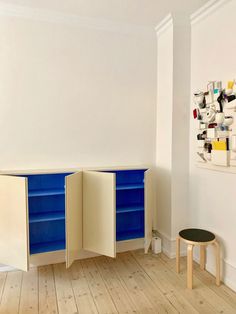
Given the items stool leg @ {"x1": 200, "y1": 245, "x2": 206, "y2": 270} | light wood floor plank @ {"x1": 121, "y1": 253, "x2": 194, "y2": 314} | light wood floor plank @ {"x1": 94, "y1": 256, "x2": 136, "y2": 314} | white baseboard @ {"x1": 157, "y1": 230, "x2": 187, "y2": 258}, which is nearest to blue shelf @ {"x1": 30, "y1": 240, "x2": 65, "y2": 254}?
light wood floor plank @ {"x1": 94, "y1": 256, "x2": 136, "y2": 314}

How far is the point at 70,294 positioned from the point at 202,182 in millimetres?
1626

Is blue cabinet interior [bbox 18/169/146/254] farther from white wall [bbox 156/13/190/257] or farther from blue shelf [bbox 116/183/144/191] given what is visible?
white wall [bbox 156/13/190/257]

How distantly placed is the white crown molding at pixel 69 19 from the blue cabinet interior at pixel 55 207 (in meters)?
1.59

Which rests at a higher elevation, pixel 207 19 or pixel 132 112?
pixel 207 19

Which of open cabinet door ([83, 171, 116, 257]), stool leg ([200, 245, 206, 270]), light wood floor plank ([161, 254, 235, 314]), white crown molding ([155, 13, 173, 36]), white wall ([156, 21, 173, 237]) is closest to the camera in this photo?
light wood floor plank ([161, 254, 235, 314])

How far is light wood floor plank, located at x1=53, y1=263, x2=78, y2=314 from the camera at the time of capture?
1.96 metres

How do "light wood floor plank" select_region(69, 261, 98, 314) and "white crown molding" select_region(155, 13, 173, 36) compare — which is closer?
"light wood floor plank" select_region(69, 261, 98, 314)

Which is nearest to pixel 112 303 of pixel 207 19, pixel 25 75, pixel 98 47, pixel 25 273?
pixel 25 273

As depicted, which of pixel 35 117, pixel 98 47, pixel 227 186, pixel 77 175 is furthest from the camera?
pixel 98 47

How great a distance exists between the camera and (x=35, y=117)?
2.57 m

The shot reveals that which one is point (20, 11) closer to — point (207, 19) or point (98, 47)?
point (98, 47)

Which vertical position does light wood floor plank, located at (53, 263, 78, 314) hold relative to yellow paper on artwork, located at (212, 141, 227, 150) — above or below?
below

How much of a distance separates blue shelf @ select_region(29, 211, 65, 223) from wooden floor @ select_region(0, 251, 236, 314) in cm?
55

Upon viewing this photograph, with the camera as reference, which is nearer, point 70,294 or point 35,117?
point 70,294
